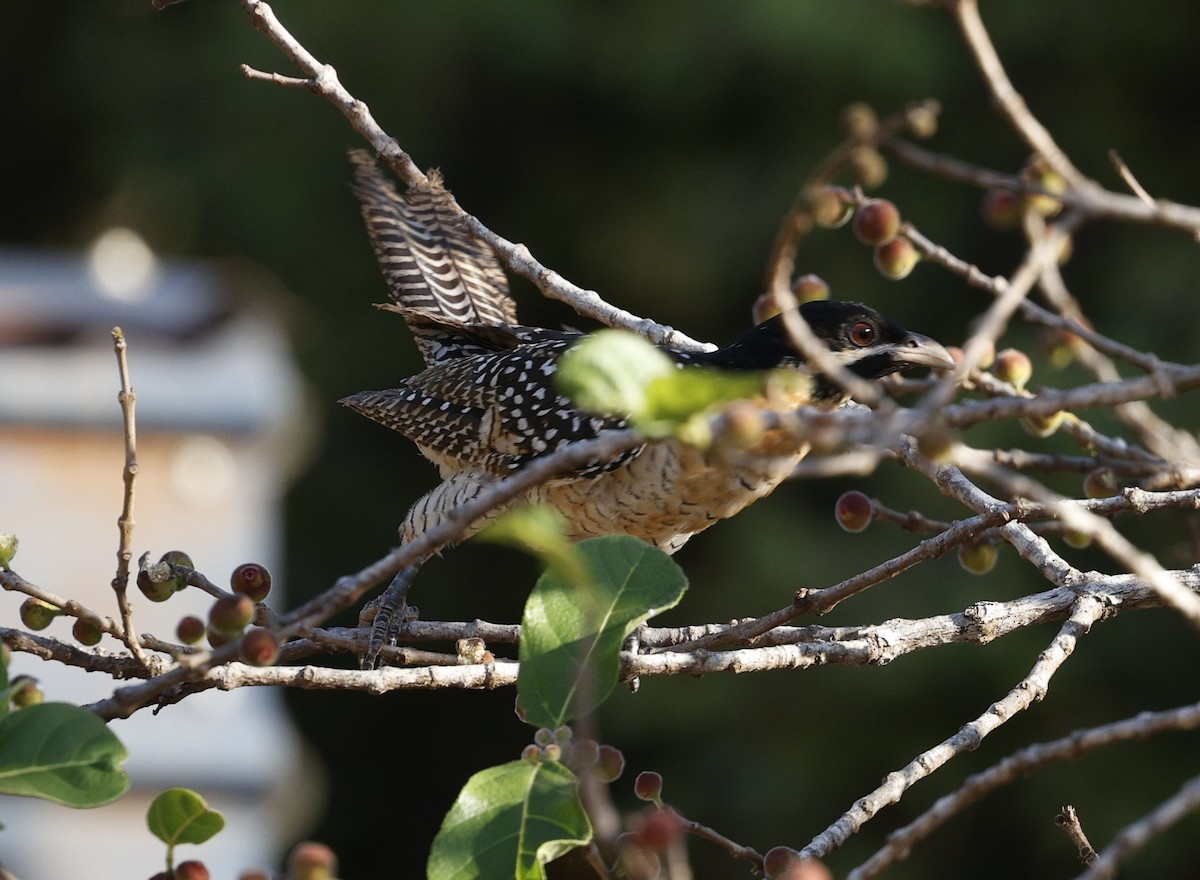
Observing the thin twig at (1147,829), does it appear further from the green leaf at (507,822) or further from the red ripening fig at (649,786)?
the red ripening fig at (649,786)

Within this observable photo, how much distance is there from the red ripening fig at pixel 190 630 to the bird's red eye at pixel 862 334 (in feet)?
5.39

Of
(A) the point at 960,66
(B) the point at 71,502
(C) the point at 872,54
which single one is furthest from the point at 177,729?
(A) the point at 960,66

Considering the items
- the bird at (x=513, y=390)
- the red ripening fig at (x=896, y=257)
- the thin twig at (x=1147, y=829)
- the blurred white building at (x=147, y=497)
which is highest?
the thin twig at (x=1147, y=829)

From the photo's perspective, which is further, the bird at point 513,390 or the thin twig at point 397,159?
the bird at point 513,390

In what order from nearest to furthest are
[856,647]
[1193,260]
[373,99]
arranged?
[856,647], [1193,260], [373,99]

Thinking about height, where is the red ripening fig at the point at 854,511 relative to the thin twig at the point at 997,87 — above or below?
below

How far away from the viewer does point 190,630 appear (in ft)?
5.03

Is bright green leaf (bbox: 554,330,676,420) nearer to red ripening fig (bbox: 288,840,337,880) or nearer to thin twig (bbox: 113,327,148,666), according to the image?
red ripening fig (bbox: 288,840,337,880)

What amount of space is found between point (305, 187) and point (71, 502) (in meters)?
4.06

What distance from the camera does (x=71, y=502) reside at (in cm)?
676

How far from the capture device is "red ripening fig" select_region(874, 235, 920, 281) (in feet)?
6.40

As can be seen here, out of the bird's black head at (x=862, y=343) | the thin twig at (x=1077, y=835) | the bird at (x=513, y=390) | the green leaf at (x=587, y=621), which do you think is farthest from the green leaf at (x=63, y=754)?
the bird's black head at (x=862, y=343)

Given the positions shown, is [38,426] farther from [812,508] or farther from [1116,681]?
[1116,681]

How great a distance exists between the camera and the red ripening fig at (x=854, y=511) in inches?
82.9
